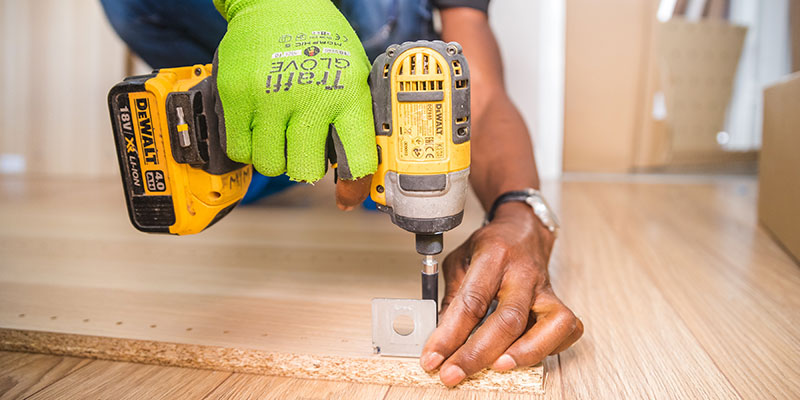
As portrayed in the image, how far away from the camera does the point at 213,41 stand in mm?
1757

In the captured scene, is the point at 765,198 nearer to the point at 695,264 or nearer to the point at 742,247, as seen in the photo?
the point at 742,247

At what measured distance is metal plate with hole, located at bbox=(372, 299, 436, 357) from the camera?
891 mm

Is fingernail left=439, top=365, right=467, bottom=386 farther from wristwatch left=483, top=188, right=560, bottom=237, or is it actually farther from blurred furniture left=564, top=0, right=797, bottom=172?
blurred furniture left=564, top=0, right=797, bottom=172

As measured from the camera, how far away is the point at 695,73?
9.87 feet

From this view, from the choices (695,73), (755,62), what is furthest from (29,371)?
(755,62)

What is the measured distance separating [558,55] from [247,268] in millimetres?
2250

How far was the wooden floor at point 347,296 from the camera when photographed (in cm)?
88

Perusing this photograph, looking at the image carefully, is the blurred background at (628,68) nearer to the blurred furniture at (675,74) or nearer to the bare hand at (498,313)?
the blurred furniture at (675,74)

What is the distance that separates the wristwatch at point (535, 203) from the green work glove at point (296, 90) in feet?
1.58

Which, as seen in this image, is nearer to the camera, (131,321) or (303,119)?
(303,119)

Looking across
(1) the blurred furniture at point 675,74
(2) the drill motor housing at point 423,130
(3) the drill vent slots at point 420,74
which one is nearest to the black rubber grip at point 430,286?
(2) the drill motor housing at point 423,130

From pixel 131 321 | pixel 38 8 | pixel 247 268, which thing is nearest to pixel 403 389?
pixel 131 321

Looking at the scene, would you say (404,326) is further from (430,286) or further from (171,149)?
(171,149)

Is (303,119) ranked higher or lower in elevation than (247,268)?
higher
